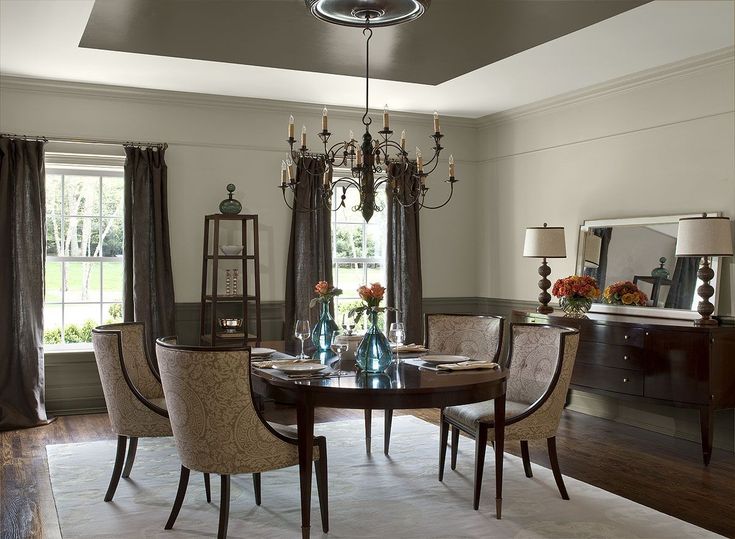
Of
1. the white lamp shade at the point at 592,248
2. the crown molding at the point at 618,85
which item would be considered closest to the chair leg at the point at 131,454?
the white lamp shade at the point at 592,248

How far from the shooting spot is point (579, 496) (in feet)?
13.5

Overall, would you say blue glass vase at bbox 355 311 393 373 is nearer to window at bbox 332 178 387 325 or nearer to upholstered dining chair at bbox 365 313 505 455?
upholstered dining chair at bbox 365 313 505 455

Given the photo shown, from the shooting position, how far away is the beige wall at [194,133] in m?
6.21

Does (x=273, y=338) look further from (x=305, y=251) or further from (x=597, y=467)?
(x=597, y=467)

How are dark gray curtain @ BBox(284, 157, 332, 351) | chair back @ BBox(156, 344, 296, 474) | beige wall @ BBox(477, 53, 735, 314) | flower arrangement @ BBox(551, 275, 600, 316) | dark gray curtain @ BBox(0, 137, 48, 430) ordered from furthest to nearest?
dark gray curtain @ BBox(284, 157, 332, 351), dark gray curtain @ BBox(0, 137, 48, 430), flower arrangement @ BBox(551, 275, 600, 316), beige wall @ BBox(477, 53, 735, 314), chair back @ BBox(156, 344, 296, 474)

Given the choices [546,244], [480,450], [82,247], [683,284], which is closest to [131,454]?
[480,450]

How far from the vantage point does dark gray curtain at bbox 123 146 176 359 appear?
6.34 metres

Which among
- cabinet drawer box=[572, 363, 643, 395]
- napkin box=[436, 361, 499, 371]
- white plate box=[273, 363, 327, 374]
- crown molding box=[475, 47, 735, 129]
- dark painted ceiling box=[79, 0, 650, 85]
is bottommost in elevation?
cabinet drawer box=[572, 363, 643, 395]

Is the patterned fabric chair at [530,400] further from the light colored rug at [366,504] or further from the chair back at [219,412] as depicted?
the chair back at [219,412]

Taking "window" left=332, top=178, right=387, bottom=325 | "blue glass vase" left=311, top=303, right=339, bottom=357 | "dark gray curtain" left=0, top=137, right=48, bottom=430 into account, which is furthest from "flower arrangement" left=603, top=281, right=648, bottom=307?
"dark gray curtain" left=0, top=137, right=48, bottom=430

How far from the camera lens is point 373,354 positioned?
3.73m

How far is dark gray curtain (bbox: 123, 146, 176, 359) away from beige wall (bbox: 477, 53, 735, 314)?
325 centimetres

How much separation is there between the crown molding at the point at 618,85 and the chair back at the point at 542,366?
2.45 meters

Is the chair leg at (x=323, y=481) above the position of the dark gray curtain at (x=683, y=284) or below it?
below
